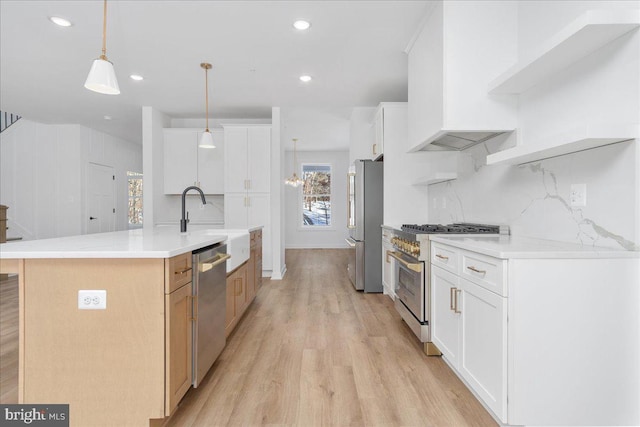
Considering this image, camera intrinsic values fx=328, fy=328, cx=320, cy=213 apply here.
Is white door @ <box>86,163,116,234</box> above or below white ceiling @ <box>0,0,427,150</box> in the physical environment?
below

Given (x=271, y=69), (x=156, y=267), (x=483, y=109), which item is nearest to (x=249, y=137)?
(x=271, y=69)

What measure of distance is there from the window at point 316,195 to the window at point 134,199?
14.0ft

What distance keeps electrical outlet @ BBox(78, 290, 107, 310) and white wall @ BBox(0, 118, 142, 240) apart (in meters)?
6.09

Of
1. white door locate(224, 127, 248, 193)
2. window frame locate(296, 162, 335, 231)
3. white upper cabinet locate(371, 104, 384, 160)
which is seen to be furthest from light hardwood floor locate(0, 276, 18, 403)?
window frame locate(296, 162, 335, 231)

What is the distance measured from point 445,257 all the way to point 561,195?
73cm

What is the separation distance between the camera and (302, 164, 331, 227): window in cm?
914

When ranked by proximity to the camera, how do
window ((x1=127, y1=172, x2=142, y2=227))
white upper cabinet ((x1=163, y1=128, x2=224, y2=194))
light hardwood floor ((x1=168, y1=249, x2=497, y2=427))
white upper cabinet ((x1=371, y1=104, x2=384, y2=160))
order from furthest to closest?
1. window ((x1=127, y1=172, x2=142, y2=227))
2. white upper cabinet ((x1=163, y1=128, x2=224, y2=194))
3. white upper cabinet ((x1=371, y1=104, x2=384, y2=160))
4. light hardwood floor ((x1=168, y1=249, x2=497, y2=427))

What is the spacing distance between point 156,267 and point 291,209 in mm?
7710

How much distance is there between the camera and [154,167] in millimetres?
5051

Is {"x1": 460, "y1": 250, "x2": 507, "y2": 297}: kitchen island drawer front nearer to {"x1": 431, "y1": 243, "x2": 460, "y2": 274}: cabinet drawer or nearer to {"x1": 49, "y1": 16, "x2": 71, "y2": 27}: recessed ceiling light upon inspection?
{"x1": 431, "y1": 243, "x2": 460, "y2": 274}: cabinet drawer

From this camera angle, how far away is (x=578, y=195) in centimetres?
175

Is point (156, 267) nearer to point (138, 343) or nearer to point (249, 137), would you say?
point (138, 343)

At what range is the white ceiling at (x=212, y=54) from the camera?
263 cm

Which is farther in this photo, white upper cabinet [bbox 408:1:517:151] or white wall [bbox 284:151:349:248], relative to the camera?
white wall [bbox 284:151:349:248]
